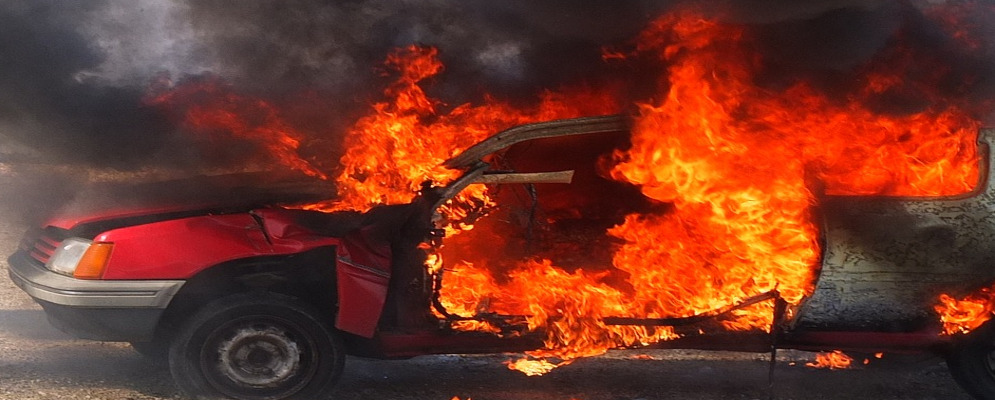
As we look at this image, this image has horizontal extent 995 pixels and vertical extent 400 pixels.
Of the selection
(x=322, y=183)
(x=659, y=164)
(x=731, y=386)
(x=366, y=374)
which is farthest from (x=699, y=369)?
(x=322, y=183)

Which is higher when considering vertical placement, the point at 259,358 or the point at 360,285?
the point at 360,285

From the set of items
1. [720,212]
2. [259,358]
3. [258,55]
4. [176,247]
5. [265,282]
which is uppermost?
[258,55]

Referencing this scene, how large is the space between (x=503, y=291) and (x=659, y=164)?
1162mm

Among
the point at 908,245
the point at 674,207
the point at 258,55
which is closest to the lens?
the point at 908,245

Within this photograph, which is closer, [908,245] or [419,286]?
[908,245]

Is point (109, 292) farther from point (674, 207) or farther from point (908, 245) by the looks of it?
point (908, 245)

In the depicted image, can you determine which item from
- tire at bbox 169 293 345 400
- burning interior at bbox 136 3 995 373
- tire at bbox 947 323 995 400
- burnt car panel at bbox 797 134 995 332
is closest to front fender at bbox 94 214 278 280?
tire at bbox 169 293 345 400

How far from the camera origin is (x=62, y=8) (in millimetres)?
8070

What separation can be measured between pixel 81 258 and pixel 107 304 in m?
0.28

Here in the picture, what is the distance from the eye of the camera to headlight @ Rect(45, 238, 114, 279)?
4.15 meters

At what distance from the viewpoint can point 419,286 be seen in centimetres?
442

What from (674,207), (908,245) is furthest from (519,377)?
(908,245)

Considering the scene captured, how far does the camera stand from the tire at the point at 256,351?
4.26m

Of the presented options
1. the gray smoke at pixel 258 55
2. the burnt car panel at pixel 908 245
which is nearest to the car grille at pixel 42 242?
the gray smoke at pixel 258 55
